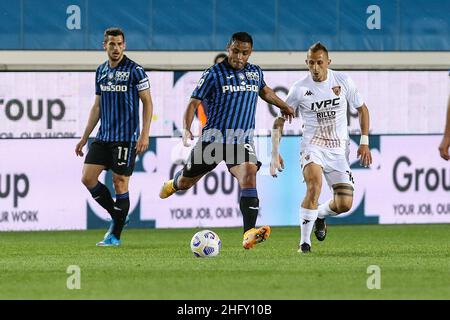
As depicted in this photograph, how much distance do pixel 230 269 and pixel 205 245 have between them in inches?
52.8

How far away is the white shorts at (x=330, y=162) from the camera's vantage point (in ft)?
39.8

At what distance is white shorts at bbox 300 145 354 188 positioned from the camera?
12.1 metres

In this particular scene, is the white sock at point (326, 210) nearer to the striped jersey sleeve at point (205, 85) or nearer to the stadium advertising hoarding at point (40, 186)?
the striped jersey sleeve at point (205, 85)

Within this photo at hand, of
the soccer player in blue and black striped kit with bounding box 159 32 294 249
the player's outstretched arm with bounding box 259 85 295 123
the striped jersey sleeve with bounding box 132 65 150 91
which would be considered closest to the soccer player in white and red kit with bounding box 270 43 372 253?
the player's outstretched arm with bounding box 259 85 295 123

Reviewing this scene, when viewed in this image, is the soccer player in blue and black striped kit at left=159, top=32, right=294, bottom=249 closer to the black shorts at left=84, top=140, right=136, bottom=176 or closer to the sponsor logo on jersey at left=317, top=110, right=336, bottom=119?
the sponsor logo on jersey at left=317, top=110, right=336, bottom=119

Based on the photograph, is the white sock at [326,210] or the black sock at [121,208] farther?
the black sock at [121,208]

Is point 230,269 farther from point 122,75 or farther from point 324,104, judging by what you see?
point 122,75

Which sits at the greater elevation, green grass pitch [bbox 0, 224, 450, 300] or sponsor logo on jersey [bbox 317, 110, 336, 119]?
sponsor logo on jersey [bbox 317, 110, 336, 119]

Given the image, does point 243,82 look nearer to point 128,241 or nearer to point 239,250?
point 239,250

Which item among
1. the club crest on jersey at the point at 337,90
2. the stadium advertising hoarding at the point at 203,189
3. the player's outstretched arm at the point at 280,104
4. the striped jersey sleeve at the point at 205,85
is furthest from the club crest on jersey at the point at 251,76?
the stadium advertising hoarding at the point at 203,189

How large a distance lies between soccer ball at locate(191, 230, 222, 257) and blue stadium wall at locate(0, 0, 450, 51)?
10972 millimetres

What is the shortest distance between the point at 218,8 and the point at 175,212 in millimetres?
5899

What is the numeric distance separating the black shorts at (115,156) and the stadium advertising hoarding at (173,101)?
4.63 m

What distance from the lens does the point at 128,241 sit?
14.8 meters
